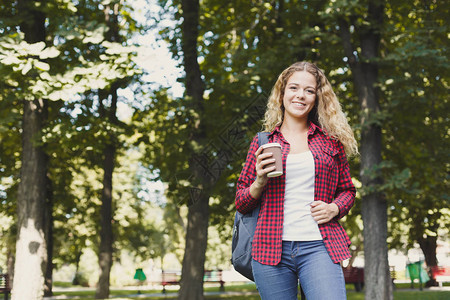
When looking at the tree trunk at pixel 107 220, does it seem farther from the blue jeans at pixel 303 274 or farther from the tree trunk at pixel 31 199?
the blue jeans at pixel 303 274

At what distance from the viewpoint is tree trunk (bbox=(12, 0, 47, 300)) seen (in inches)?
393

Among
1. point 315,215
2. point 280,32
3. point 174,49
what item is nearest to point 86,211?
point 174,49

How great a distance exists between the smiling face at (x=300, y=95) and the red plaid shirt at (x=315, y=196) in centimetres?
11

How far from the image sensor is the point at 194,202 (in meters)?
13.4

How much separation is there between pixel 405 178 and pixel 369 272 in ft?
8.23

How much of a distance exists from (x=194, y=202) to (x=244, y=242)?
10.6 metres

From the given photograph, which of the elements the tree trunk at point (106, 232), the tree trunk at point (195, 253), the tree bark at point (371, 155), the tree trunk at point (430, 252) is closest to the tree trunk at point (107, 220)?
the tree trunk at point (106, 232)

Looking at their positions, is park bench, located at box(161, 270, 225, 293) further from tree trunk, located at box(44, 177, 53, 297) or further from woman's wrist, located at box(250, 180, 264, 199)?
woman's wrist, located at box(250, 180, 264, 199)

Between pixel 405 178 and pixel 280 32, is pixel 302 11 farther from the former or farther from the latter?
pixel 405 178

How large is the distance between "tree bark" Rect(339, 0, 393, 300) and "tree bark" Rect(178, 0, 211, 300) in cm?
389

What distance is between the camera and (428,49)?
10789mm

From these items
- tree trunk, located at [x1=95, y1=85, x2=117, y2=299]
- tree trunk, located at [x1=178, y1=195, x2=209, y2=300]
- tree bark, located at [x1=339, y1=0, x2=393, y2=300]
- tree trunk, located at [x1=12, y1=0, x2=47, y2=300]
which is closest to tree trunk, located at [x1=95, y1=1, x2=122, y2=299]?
tree trunk, located at [x1=95, y1=85, x2=117, y2=299]

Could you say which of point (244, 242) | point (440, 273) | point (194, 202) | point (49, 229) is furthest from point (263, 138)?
point (440, 273)

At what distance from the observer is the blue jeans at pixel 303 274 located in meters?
2.57
